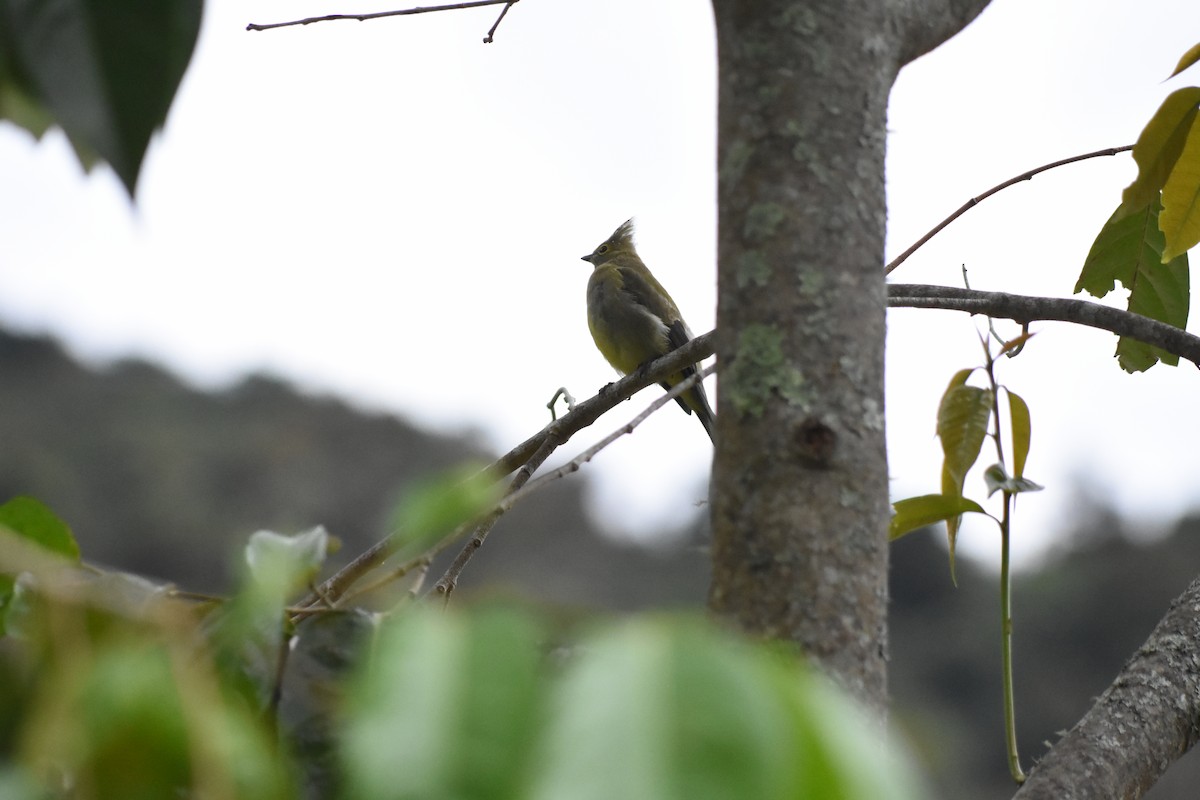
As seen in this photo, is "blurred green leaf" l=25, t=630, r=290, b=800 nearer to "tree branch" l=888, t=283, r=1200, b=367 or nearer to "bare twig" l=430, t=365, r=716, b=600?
"bare twig" l=430, t=365, r=716, b=600

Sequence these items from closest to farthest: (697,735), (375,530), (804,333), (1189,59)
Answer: (697,735)
(804,333)
(1189,59)
(375,530)

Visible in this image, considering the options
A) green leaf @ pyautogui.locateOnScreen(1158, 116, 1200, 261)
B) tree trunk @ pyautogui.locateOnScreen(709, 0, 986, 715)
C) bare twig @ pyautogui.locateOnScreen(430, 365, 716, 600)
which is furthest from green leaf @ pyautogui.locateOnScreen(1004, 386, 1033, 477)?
tree trunk @ pyautogui.locateOnScreen(709, 0, 986, 715)

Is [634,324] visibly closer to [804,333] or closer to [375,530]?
[804,333]

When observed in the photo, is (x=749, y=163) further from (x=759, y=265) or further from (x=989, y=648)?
(x=989, y=648)

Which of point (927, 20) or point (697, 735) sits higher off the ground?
point (927, 20)

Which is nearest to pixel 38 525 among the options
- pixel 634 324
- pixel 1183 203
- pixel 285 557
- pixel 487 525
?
pixel 285 557

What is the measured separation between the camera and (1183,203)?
179 centimetres

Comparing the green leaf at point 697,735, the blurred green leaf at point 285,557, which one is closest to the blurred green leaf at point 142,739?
the blurred green leaf at point 285,557

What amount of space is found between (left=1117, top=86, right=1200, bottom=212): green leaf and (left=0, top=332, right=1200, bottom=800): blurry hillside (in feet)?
86.0

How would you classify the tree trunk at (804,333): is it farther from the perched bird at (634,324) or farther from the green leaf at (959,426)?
the perched bird at (634,324)

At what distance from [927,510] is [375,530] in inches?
1057

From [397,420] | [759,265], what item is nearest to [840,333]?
[759,265]

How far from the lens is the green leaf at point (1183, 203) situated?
1714 millimetres

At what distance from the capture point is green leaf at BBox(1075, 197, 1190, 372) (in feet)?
7.10
